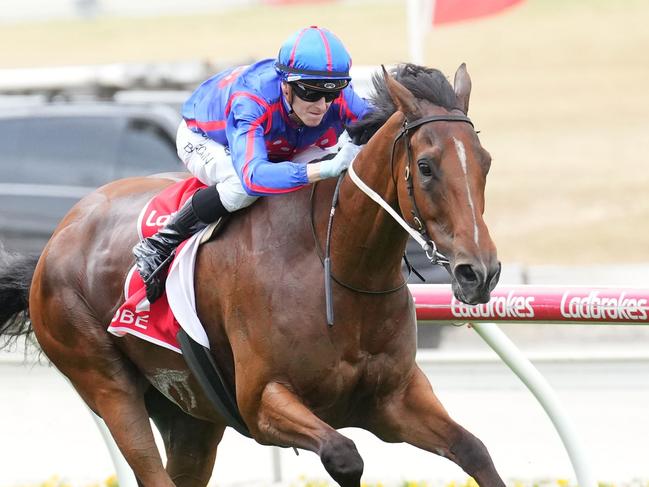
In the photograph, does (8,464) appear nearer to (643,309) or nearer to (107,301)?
(107,301)

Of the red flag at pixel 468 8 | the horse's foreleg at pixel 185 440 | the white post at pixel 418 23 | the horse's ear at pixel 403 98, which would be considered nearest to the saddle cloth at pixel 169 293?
the horse's foreleg at pixel 185 440

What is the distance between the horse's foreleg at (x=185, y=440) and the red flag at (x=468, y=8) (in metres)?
6.48

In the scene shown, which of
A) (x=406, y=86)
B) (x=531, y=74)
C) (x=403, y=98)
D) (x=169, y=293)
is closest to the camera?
(x=403, y=98)

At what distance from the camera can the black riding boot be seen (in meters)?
4.78

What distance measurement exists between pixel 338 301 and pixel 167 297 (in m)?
0.81

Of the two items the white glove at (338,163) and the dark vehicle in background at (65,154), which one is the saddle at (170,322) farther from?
the dark vehicle in background at (65,154)

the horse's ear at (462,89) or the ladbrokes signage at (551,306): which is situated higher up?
the horse's ear at (462,89)

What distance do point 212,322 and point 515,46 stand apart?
31.1m

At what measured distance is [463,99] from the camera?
4.13 m

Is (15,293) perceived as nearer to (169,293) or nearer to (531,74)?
(169,293)

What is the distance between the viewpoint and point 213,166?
480 centimetres

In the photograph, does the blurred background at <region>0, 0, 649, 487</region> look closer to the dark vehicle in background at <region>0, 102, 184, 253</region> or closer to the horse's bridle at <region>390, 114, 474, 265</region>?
the dark vehicle in background at <region>0, 102, 184, 253</region>

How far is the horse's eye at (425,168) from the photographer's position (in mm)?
3874

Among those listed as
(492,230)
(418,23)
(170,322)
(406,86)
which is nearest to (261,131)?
(406,86)
